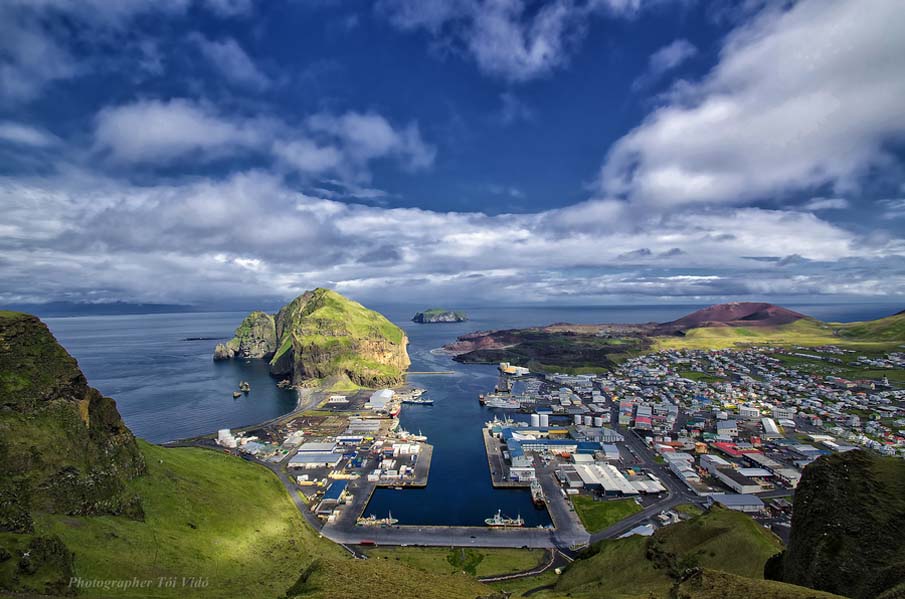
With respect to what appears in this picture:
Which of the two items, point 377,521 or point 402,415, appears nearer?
point 377,521

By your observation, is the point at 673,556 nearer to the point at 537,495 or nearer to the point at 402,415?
the point at 537,495

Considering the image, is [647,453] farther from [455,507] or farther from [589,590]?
[589,590]

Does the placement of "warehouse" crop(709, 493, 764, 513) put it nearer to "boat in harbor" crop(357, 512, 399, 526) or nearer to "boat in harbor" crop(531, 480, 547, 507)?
"boat in harbor" crop(531, 480, 547, 507)

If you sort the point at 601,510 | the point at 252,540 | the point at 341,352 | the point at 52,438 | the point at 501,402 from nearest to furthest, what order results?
the point at 52,438 < the point at 252,540 < the point at 601,510 < the point at 501,402 < the point at 341,352

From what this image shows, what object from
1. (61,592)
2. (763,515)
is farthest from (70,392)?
(763,515)

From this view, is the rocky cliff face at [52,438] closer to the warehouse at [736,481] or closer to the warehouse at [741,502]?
the warehouse at [741,502]

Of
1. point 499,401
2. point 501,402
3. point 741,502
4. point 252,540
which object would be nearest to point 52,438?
point 252,540

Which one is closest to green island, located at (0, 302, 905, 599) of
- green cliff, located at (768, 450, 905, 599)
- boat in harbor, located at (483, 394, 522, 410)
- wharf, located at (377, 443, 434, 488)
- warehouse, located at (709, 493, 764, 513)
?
green cliff, located at (768, 450, 905, 599)
